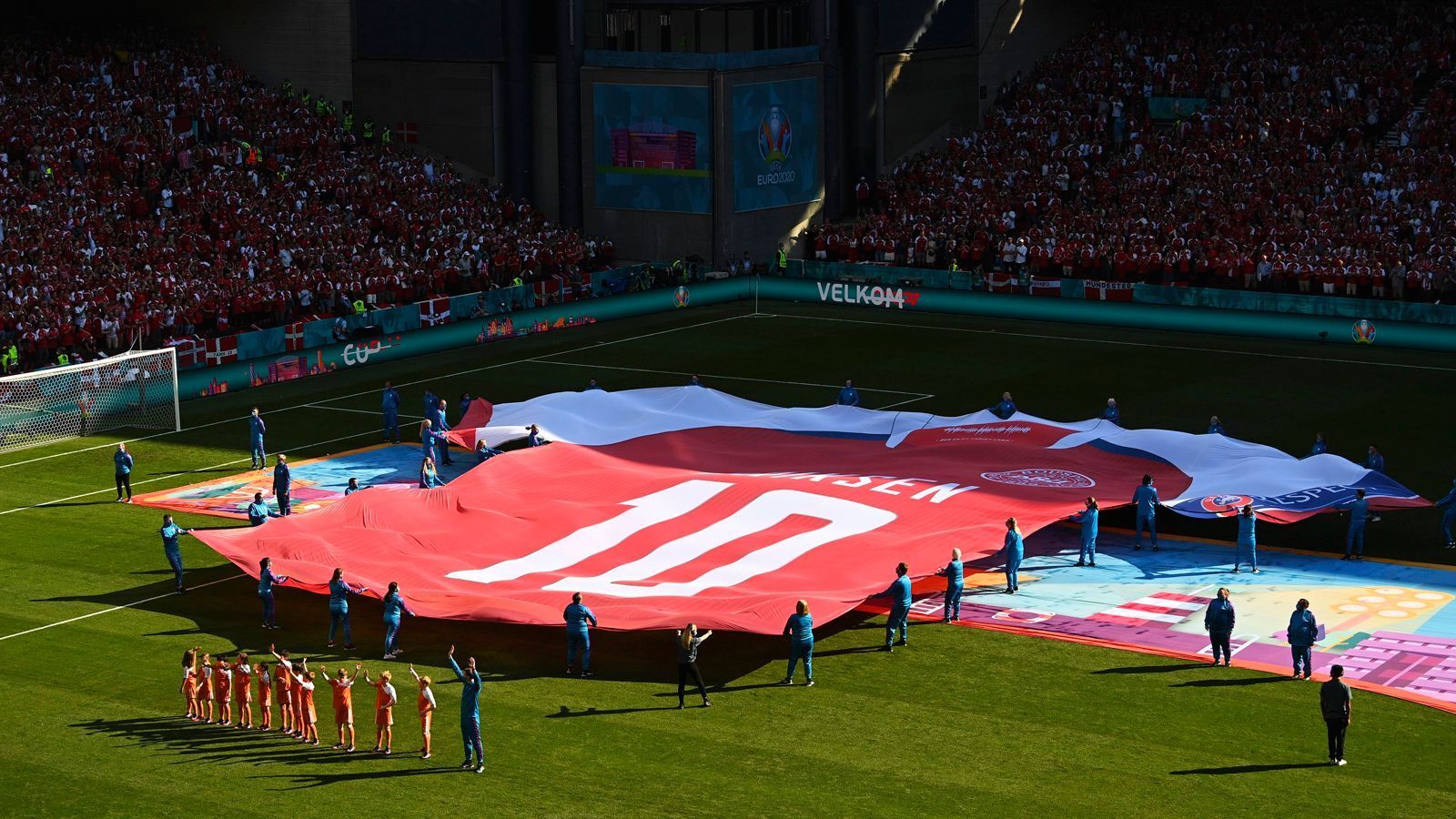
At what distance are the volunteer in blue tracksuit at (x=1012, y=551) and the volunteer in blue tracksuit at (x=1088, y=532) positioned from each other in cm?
180

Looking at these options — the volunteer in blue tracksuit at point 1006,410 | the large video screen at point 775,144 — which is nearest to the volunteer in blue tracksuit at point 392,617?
the volunteer in blue tracksuit at point 1006,410

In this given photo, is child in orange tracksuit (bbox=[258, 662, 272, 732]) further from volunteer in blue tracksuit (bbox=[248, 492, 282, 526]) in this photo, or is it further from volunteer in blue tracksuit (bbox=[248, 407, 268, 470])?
volunteer in blue tracksuit (bbox=[248, 407, 268, 470])

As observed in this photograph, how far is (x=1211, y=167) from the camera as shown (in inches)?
2702

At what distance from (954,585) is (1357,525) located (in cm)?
870

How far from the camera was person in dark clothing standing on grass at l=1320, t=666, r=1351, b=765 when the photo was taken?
995 inches

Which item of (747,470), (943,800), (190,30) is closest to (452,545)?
(747,470)

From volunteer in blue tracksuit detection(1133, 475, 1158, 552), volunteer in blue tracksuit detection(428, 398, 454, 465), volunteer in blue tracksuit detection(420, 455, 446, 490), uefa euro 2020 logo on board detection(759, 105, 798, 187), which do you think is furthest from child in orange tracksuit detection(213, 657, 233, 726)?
uefa euro 2020 logo on board detection(759, 105, 798, 187)

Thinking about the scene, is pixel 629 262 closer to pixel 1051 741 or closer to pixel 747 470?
pixel 747 470

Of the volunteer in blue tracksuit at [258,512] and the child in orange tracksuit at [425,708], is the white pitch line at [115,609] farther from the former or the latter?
the child in orange tracksuit at [425,708]

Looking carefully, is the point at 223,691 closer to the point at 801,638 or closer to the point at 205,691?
the point at 205,691

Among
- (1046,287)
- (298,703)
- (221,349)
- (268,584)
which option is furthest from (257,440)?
(1046,287)

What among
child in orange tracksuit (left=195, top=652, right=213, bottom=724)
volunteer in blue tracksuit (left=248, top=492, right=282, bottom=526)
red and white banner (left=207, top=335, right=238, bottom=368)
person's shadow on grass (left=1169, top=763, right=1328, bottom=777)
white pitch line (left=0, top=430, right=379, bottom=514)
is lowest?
person's shadow on grass (left=1169, top=763, right=1328, bottom=777)

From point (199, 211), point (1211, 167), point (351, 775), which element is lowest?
point (351, 775)

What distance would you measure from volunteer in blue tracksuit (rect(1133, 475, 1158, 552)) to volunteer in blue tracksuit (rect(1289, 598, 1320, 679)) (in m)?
7.18
